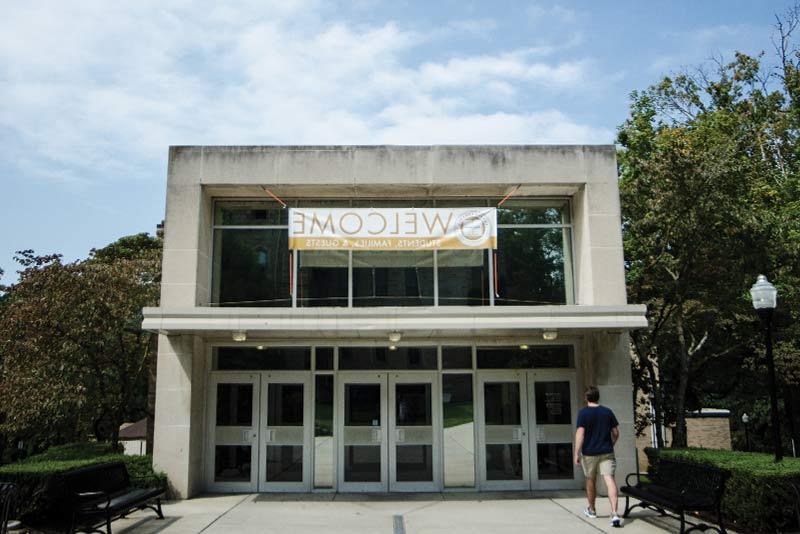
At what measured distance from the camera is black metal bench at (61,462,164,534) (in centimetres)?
874

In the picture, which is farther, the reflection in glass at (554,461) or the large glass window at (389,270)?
the large glass window at (389,270)

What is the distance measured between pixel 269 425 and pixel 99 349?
5.08m

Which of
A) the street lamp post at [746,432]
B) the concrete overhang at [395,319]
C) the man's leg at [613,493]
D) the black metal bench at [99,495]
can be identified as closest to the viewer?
the black metal bench at [99,495]

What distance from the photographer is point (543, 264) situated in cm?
1362

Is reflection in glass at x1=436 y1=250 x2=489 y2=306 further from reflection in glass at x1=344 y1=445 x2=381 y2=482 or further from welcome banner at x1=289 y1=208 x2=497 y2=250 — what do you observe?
reflection in glass at x1=344 y1=445 x2=381 y2=482

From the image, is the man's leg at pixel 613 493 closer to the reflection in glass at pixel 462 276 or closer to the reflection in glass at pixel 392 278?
the reflection in glass at pixel 462 276

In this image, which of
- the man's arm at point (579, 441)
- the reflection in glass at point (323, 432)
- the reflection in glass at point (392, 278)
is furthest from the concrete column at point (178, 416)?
the man's arm at point (579, 441)

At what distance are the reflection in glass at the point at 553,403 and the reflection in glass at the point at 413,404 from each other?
2.15 meters

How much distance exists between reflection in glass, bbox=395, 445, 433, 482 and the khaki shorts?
3.87 m

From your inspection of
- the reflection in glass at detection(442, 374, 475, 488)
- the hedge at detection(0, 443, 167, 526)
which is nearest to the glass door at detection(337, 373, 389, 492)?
the reflection in glass at detection(442, 374, 475, 488)

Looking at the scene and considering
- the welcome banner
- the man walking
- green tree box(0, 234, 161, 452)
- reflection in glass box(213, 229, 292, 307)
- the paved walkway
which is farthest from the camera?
green tree box(0, 234, 161, 452)

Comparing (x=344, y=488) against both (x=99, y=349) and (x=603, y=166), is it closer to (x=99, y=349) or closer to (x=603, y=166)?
(x=99, y=349)

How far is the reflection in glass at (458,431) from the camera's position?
13.1 m

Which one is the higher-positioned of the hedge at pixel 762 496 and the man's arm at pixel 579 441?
the man's arm at pixel 579 441
